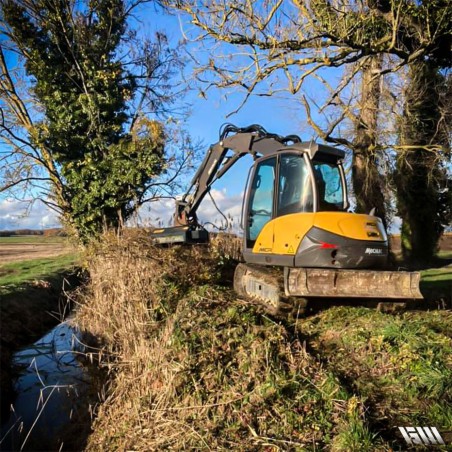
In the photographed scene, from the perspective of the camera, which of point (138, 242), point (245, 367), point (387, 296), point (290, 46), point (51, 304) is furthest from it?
point (51, 304)

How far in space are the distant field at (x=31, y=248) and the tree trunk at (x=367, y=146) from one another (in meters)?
10.3

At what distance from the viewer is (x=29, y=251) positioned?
77.9 ft

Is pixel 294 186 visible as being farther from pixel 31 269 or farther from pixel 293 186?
pixel 31 269

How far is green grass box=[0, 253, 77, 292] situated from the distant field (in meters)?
0.41

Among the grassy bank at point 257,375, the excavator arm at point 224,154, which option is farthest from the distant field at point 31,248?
the grassy bank at point 257,375

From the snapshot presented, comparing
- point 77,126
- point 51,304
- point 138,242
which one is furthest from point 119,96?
point 138,242

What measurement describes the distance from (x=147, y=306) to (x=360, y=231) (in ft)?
11.2

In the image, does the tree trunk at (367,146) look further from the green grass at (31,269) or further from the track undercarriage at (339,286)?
the green grass at (31,269)

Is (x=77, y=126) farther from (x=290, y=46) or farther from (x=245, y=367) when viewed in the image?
(x=245, y=367)

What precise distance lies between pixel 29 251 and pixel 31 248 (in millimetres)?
1572

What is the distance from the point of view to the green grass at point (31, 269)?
12955 mm

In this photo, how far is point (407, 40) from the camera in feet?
38.1

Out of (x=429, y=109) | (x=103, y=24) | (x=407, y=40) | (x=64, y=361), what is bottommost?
Result: (x=64, y=361)

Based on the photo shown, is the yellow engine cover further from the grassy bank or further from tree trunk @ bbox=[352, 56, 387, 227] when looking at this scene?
tree trunk @ bbox=[352, 56, 387, 227]
